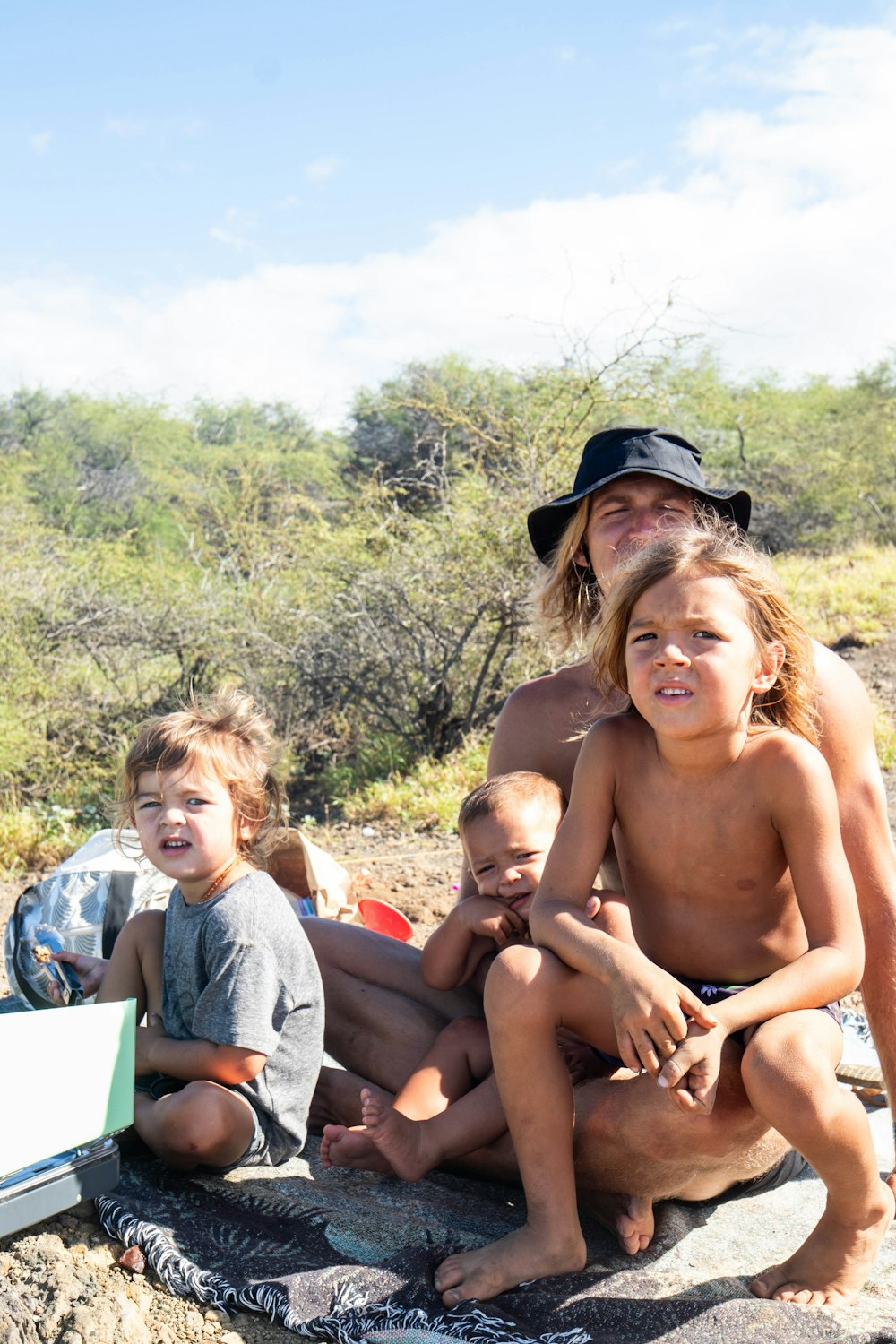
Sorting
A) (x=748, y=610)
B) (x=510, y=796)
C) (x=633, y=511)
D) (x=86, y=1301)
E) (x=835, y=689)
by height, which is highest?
(x=633, y=511)

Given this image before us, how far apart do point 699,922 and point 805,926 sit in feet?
0.66

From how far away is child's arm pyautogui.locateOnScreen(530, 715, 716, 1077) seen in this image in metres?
1.91

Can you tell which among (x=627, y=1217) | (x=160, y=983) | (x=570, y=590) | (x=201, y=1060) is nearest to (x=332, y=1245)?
(x=201, y=1060)

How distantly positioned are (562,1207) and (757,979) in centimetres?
52

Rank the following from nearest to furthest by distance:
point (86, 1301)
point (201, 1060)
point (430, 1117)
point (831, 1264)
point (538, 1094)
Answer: point (86, 1301) < point (831, 1264) < point (538, 1094) < point (201, 1060) < point (430, 1117)

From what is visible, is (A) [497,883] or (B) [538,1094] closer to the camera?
(B) [538,1094]

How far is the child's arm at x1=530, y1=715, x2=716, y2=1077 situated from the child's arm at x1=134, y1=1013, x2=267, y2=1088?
0.61m

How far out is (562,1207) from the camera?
6.74 ft

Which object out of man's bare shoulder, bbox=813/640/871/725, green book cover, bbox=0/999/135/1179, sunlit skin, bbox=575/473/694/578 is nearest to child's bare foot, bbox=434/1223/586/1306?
green book cover, bbox=0/999/135/1179

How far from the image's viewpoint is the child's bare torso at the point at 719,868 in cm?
220

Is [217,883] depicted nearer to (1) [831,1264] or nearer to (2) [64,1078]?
(2) [64,1078]

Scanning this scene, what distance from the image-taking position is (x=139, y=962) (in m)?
2.59

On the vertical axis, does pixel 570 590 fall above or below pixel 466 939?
above

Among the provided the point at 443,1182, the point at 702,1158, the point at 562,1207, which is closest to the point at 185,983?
the point at 443,1182
